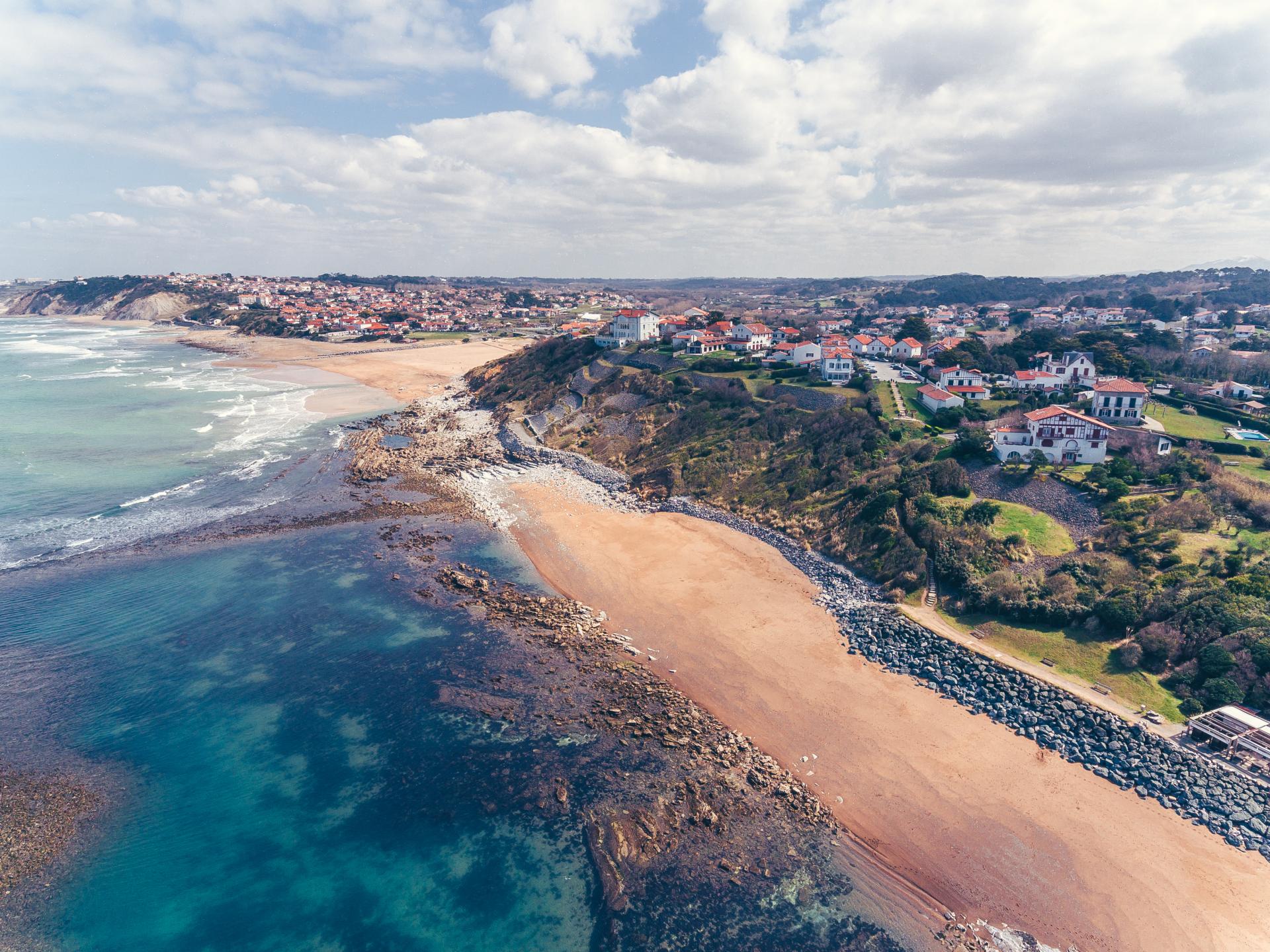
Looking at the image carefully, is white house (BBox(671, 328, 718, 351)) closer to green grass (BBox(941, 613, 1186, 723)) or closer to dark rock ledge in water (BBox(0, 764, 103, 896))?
green grass (BBox(941, 613, 1186, 723))

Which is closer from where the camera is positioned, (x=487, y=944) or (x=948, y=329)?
(x=487, y=944)

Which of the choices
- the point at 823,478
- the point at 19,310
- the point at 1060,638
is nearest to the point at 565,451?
the point at 823,478

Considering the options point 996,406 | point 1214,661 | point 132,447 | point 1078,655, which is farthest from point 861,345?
point 132,447

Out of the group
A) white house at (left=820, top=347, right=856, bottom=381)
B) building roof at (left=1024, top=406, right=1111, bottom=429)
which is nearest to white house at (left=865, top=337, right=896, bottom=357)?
white house at (left=820, top=347, right=856, bottom=381)

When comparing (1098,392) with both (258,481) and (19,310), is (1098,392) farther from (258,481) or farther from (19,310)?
(19,310)

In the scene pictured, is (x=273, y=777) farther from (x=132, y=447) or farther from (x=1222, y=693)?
(x=132, y=447)

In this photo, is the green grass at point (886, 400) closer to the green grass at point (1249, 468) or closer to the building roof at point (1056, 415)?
the building roof at point (1056, 415)
